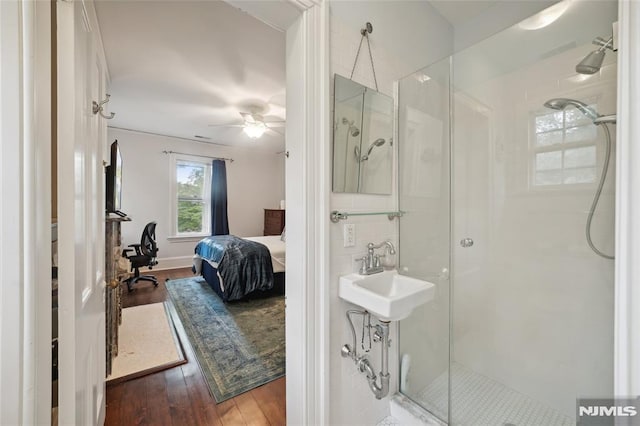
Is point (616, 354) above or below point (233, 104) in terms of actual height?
below

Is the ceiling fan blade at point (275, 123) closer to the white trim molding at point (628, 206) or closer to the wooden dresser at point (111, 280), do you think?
the wooden dresser at point (111, 280)

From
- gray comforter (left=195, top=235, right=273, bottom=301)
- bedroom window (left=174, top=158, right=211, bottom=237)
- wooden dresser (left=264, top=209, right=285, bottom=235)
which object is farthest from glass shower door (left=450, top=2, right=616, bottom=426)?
bedroom window (left=174, top=158, right=211, bottom=237)

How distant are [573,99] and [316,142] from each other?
5.05 ft

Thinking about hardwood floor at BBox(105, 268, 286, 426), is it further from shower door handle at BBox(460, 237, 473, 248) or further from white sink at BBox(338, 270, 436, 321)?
shower door handle at BBox(460, 237, 473, 248)

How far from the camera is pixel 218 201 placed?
531 cm

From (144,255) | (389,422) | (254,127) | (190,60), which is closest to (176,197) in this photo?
(144,255)

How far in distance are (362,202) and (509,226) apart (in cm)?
111

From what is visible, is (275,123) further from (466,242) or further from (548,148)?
(548,148)

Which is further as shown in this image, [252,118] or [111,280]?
[252,118]

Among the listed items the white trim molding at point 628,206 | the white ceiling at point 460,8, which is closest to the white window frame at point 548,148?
the white trim molding at point 628,206

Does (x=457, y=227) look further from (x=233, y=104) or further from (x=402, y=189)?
(x=233, y=104)

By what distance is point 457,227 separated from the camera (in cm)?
184

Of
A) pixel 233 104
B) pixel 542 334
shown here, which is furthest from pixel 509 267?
pixel 233 104

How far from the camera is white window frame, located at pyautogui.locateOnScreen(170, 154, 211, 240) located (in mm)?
4992
